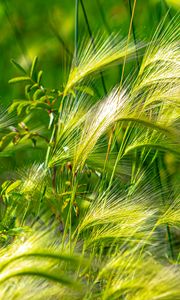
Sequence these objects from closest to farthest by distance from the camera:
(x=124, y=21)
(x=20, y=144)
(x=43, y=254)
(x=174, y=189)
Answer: (x=43, y=254) → (x=174, y=189) → (x=20, y=144) → (x=124, y=21)

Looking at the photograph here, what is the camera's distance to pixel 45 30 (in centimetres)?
278

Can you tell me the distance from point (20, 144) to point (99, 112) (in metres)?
0.50

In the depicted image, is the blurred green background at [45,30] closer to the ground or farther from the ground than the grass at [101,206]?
farther from the ground

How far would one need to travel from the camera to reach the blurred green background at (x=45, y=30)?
2.71 meters

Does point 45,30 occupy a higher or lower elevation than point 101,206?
higher

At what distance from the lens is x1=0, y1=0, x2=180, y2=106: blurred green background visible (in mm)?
2713

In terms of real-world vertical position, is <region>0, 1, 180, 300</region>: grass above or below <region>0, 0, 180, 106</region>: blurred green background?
below

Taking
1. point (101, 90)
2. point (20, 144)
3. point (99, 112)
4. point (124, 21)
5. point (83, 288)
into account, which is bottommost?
point (83, 288)

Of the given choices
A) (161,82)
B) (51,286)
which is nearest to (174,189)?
(161,82)

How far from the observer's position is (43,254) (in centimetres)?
132

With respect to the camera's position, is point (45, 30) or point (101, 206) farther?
point (45, 30)

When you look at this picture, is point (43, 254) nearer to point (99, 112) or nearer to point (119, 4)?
point (99, 112)

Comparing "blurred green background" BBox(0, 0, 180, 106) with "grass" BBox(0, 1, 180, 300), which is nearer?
"grass" BBox(0, 1, 180, 300)

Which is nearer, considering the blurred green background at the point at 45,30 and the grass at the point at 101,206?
the grass at the point at 101,206
